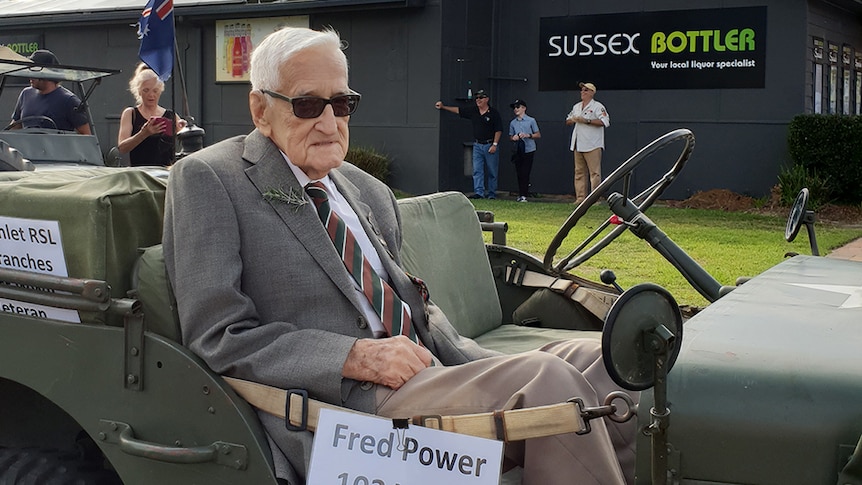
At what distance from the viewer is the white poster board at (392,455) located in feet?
7.77

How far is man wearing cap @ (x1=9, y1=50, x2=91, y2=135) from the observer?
9719 millimetres

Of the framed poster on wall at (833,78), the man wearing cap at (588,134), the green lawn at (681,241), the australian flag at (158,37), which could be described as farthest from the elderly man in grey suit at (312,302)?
the framed poster on wall at (833,78)

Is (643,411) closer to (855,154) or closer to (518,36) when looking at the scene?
(855,154)

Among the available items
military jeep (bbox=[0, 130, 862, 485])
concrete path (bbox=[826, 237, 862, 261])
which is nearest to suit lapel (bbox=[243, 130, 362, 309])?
military jeep (bbox=[0, 130, 862, 485])

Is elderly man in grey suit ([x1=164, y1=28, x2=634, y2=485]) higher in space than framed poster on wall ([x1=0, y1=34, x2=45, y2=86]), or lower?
lower

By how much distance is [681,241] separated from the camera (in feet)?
37.3

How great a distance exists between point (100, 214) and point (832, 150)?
1468cm

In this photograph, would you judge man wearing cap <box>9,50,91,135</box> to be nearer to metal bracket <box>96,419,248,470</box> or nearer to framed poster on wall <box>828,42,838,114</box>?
metal bracket <box>96,419,248,470</box>

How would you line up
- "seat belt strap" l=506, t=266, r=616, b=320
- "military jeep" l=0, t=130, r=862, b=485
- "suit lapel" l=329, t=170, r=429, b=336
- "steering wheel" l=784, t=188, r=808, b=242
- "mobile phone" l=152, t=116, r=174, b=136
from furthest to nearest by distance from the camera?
1. "mobile phone" l=152, t=116, r=174, b=136
2. "seat belt strap" l=506, t=266, r=616, b=320
3. "steering wheel" l=784, t=188, r=808, b=242
4. "suit lapel" l=329, t=170, r=429, b=336
5. "military jeep" l=0, t=130, r=862, b=485

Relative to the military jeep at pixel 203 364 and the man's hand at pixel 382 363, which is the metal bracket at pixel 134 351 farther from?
the man's hand at pixel 382 363

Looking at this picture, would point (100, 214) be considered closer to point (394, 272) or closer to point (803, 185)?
point (394, 272)

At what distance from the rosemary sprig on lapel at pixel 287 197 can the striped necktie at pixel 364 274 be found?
3.8 inches

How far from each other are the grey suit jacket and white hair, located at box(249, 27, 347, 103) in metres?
0.18

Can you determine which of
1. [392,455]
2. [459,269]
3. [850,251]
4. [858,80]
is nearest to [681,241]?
[850,251]
